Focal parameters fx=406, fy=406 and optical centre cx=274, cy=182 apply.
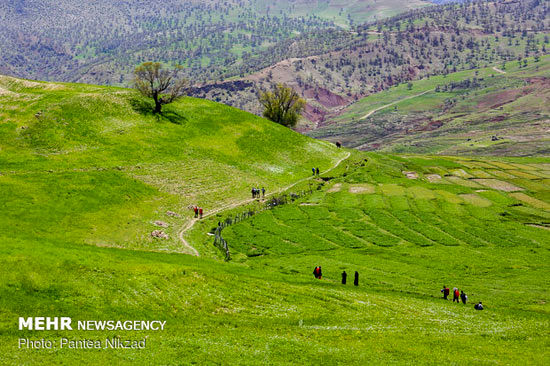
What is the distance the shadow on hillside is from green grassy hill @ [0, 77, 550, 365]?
0.67m

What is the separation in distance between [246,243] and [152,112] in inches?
2460

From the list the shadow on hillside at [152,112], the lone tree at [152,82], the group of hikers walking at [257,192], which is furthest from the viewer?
the shadow on hillside at [152,112]

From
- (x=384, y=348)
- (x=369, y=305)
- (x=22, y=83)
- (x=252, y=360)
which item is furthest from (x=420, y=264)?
(x=22, y=83)

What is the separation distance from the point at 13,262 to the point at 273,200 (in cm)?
5992

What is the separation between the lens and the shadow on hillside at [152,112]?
116 m

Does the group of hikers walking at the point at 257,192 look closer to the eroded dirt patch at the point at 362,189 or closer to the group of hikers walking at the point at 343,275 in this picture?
the eroded dirt patch at the point at 362,189

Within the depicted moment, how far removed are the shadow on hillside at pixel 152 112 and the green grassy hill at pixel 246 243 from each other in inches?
26.2

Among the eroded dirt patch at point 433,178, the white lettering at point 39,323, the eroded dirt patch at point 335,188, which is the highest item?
the eroded dirt patch at point 433,178

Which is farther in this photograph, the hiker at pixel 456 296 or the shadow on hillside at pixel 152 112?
the shadow on hillside at pixel 152 112

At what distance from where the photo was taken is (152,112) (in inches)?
4589

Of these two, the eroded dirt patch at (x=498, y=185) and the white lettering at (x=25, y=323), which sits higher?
the eroded dirt patch at (x=498, y=185)

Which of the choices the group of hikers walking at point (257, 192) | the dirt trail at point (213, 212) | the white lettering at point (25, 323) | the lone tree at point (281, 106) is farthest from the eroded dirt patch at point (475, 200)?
the white lettering at point (25, 323)

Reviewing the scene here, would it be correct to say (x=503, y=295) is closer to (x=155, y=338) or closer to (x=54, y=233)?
(x=155, y=338)

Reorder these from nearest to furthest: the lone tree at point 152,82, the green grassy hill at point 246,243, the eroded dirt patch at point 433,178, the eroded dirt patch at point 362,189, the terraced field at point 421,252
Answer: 1. the green grassy hill at point 246,243
2. the terraced field at point 421,252
3. the eroded dirt patch at point 362,189
4. the lone tree at point 152,82
5. the eroded dirt patch at point 433,178
